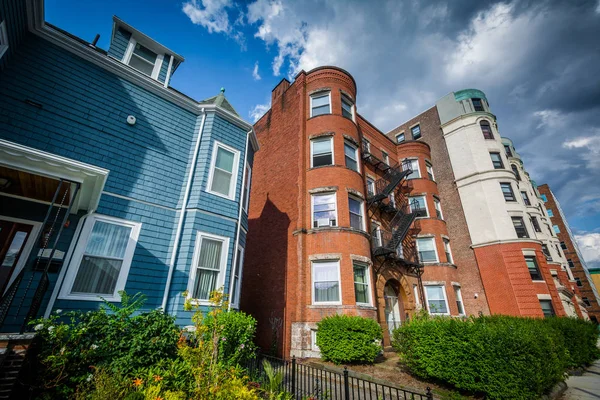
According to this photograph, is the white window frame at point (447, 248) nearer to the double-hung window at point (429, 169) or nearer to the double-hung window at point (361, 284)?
the double-hung window at point (429, 169)

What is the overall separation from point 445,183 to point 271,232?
18.3 m

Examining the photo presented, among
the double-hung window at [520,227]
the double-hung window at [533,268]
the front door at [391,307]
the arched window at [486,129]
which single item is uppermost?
the arched window at [486,129]

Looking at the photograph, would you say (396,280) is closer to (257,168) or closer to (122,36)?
(257,168)

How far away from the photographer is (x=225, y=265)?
9031 mm

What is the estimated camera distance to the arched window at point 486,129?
24188 mm

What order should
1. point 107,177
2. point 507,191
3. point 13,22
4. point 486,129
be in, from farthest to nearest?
point 486,129, point 507,191, point 107,177, point 13,22

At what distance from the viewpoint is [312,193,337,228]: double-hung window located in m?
13.8

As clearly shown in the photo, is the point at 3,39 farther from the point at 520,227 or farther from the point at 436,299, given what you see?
the point at 520,227

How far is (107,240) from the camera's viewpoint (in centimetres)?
736

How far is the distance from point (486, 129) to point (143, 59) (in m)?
28.1

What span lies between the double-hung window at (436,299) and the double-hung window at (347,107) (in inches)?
539

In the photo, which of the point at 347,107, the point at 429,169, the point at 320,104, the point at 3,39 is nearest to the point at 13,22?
the point at 3,39

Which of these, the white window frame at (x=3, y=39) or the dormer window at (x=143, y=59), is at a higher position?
the dormer window at (x=143, y=59)

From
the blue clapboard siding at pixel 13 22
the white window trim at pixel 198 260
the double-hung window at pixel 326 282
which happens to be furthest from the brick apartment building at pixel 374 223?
the blue clapboard siding at pixel 13 22
